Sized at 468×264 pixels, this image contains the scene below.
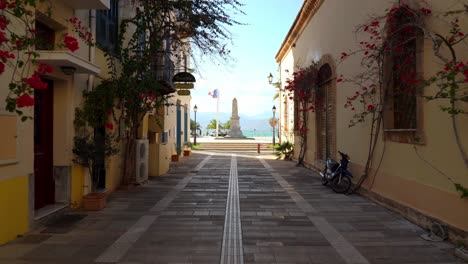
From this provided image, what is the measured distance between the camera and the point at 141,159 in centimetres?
1241

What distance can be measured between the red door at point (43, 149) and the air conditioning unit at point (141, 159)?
398cm

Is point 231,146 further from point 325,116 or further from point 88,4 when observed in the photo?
point 88,4

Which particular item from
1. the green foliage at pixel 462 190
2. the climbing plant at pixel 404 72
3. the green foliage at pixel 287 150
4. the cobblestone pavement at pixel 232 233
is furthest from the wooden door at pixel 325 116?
the green foliage at pixel 462 190

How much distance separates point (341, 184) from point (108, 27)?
276 inches

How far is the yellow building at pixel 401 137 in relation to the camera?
6.20 meters

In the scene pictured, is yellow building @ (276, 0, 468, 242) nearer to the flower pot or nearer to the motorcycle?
the motorcycle

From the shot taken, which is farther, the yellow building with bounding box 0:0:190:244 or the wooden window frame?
the wooden window frame

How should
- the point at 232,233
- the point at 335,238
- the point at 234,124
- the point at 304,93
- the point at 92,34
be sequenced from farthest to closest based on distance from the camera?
the point at 234,124, the point at 304,93, the point at 92,34, the point at 232,233, the point at 335,238

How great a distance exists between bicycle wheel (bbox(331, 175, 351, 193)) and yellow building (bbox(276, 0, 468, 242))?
282 mm

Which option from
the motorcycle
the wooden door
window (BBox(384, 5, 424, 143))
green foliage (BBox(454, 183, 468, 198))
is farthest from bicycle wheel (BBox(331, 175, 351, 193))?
green foliage (BBox(454, 183, 468, 198))

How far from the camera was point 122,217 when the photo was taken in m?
7.94

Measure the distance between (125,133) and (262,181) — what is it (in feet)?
14.4

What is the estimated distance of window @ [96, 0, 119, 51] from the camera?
1012 cm

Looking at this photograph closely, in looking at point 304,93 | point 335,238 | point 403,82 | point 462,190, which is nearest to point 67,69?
point 335,238
